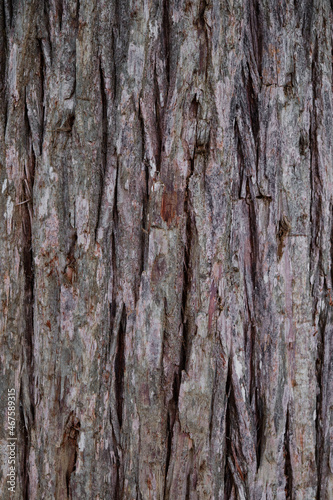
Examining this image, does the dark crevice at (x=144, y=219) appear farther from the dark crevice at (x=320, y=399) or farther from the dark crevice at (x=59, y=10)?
the dark crevice at (x=320, y=399)

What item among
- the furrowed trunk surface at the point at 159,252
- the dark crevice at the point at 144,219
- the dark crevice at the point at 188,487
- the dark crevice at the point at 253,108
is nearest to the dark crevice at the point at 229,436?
the furrowed trunk surface at the point at 159,252

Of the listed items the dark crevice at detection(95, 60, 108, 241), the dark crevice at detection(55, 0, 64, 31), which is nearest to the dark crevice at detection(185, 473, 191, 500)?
the dark crevice at detection(95, 60, 108, 241)

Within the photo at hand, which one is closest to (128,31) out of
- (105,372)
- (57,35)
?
(57,35)

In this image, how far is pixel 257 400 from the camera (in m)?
1.27

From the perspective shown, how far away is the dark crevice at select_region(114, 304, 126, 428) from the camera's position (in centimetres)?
121

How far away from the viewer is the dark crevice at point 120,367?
1213 millimetres

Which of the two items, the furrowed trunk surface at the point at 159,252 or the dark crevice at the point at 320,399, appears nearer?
the furrowed trunk surface at the point at 159,252

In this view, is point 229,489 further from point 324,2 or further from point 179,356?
point 324,2

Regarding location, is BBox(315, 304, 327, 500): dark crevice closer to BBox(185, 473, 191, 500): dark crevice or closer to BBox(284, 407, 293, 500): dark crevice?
BBox(284, 407, 293, 500): dark crevice

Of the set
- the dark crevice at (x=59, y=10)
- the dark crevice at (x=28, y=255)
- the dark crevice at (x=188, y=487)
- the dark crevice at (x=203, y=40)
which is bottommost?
the dark crevice at (x=188, y=487)

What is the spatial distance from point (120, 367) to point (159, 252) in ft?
1.28

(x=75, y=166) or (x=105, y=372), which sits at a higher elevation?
(x=75, y=166)

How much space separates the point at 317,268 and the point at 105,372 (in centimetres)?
81

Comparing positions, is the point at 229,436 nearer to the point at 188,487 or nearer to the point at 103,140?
the point at 188,487
